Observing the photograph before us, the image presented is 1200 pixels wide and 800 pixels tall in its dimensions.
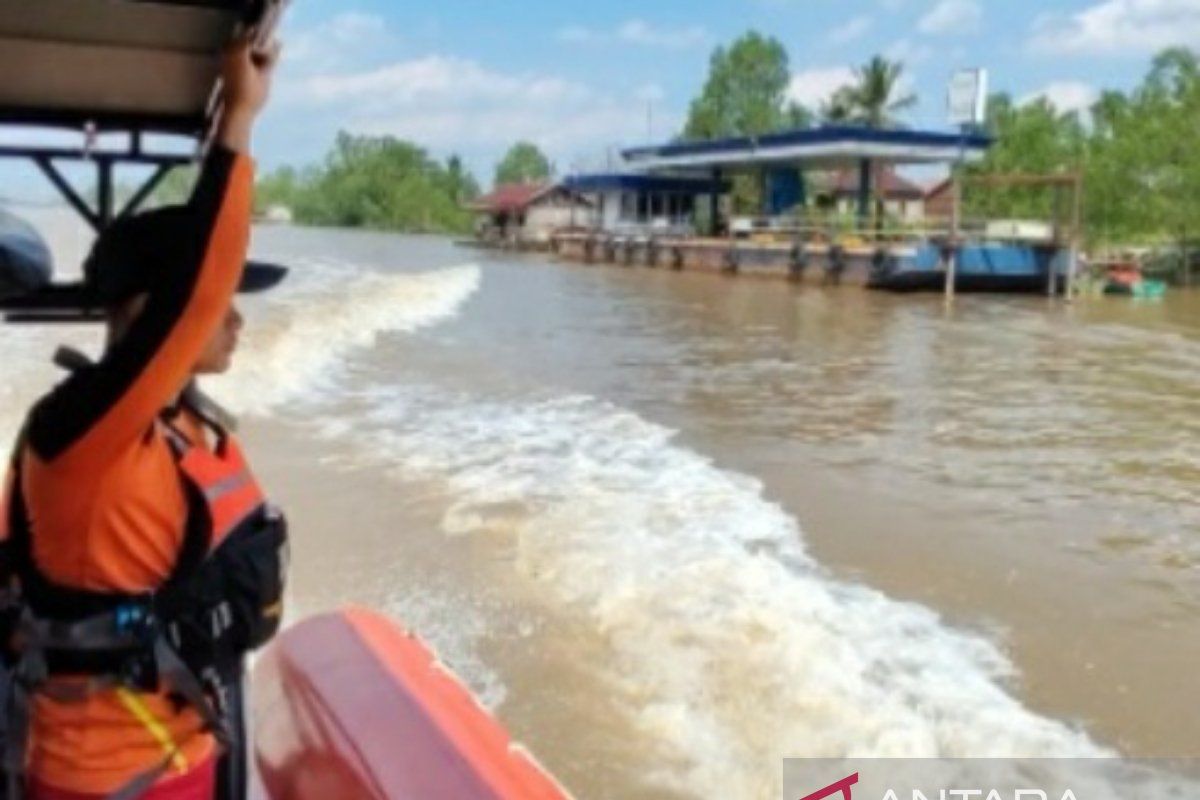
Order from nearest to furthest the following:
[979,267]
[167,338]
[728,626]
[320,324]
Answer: [167,338], [728,626], [320,324], [979,267]

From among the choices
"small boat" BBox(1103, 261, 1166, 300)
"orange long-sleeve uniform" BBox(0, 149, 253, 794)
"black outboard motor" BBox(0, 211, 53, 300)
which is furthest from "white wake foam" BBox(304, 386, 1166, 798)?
"small boat" BBox(1103, 261, 1166, 300)

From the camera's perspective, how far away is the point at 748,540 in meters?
6.42

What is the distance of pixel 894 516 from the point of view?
7109mm

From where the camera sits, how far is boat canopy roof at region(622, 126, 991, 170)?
3450 centimetres

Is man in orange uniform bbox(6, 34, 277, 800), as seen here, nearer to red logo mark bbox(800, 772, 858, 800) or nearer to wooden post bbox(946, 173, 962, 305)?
red logo mark bbox(800, 772, 858, 800)

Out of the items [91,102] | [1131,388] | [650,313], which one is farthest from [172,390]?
[650,313]

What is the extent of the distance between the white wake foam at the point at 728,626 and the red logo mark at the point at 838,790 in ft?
0.50

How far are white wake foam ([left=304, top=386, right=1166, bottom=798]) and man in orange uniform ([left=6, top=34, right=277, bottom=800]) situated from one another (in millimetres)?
2425

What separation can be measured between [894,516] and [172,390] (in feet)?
20.1

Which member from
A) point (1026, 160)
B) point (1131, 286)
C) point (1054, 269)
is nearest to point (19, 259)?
point (1054, 269)

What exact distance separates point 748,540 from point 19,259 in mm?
4782

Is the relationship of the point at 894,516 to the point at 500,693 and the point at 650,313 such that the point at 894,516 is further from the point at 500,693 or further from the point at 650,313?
the point at 650,313

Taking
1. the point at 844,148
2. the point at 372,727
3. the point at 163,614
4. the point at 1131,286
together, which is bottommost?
the point at 1131,286

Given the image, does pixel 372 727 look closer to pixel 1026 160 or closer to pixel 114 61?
pixel 114 61
